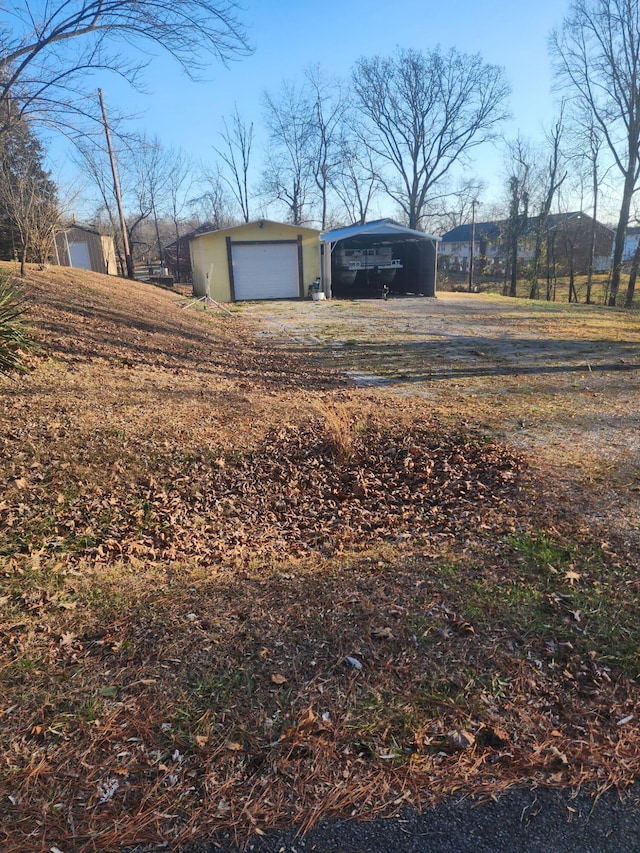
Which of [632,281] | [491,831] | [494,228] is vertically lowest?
[491,831]

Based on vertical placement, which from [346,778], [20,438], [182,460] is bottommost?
[346,778]

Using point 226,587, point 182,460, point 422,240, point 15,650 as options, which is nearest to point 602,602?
point 226,587

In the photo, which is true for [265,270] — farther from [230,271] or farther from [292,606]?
[292,606]

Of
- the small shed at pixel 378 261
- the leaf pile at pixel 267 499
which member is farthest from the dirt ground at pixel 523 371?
the small shed at pixel 378 261

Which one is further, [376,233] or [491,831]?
[376,233]

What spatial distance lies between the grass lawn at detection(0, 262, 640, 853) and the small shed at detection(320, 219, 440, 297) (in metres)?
18.9

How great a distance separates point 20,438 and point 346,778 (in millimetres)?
3774

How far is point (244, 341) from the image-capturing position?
11.9 metres

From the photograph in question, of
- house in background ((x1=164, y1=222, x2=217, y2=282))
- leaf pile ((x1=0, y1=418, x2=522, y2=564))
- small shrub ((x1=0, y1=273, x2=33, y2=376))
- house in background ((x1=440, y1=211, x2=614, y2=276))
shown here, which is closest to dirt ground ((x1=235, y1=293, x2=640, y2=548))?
leaf pile ((x1=0, y1=418, x2=522, y2=564))

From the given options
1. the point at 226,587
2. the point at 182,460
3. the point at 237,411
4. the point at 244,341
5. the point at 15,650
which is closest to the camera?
the point at 15,650

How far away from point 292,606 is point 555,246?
37481 mm

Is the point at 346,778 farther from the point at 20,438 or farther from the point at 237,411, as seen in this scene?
the point at 237,411

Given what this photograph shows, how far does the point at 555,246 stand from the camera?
3447 cm

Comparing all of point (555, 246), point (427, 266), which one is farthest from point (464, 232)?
point (427, 266)
